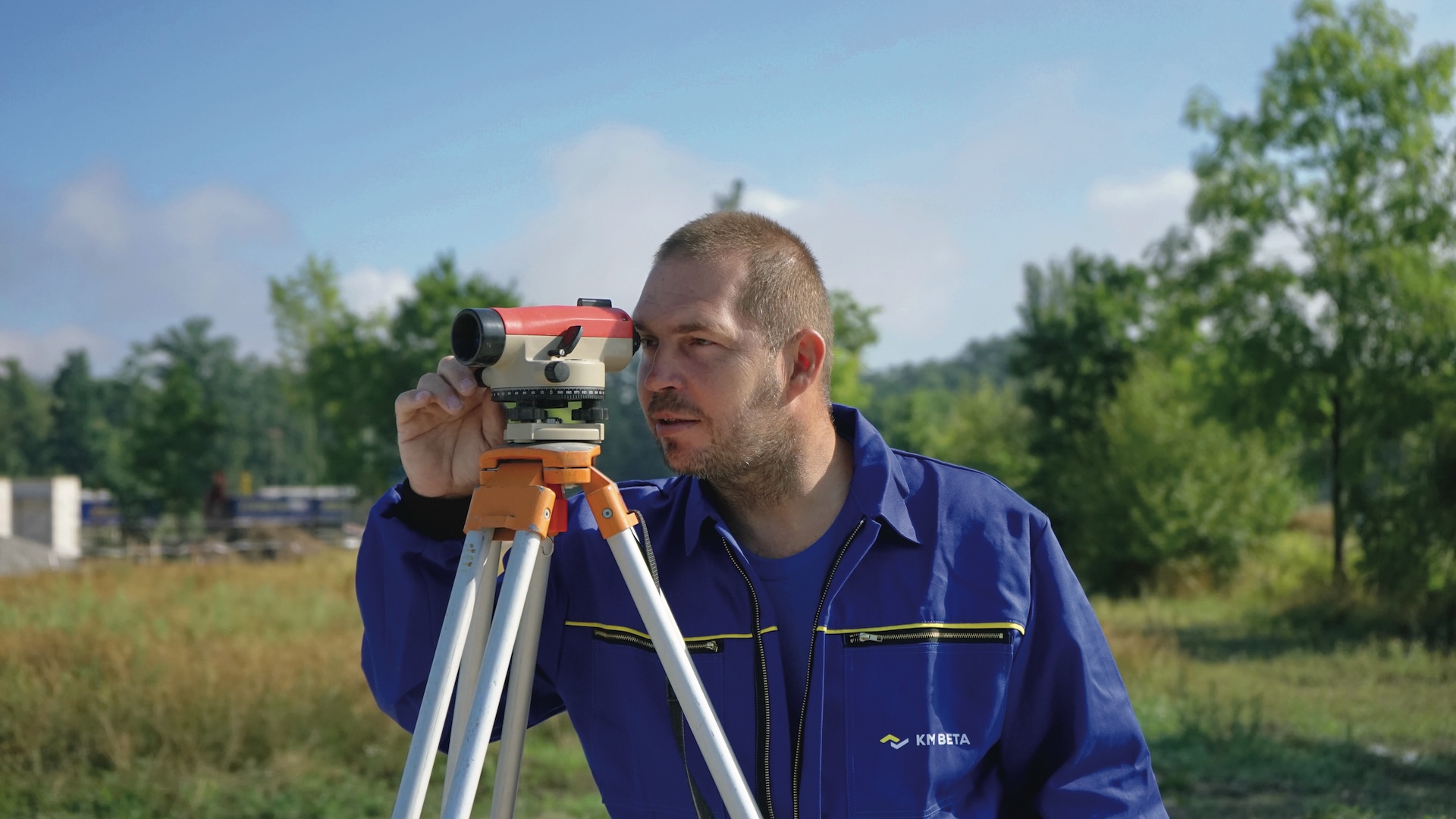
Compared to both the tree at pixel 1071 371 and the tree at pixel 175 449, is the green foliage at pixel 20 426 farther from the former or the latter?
the tree at pixel 1071 371

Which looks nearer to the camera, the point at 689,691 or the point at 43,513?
the point at 689,691

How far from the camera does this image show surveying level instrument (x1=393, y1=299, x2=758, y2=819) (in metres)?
1.91

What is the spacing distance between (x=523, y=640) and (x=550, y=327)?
1.86ft

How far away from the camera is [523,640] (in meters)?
2.11

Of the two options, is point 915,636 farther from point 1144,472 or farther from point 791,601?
point 1144,472

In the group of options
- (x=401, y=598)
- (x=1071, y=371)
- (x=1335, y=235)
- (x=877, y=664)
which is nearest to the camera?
(x=877, y=664)

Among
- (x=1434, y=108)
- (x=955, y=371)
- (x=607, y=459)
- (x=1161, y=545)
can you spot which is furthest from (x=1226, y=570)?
(x=955, y=371)

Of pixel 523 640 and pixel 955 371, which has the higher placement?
pixel 955 371

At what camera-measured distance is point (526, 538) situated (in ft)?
6.50

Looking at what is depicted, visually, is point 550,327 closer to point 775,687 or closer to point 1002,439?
point 775,687

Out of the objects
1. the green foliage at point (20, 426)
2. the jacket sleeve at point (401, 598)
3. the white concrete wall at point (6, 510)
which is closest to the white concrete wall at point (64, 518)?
the white concrete wall at point (6, 510)

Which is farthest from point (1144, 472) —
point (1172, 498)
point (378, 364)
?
point (378, 364)

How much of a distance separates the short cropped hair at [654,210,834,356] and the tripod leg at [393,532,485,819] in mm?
666

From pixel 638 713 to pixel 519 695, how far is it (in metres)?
0.28
